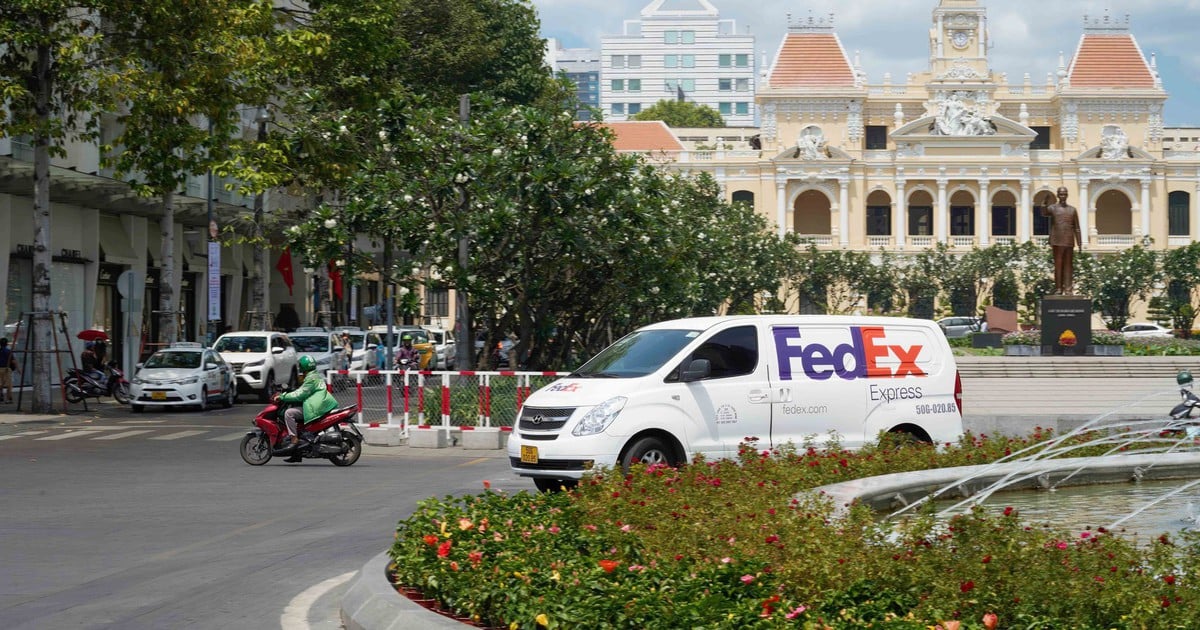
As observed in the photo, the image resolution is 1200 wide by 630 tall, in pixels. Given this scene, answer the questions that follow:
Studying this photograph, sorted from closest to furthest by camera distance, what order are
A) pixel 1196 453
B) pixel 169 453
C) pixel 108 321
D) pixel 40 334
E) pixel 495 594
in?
pixel 495 594
pixel 1196 453
pixel 169 453
pixel 40 334
pixel 108 321

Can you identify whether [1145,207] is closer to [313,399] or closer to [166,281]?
[166,281]

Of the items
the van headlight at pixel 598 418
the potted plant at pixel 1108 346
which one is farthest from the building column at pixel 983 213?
the van headlight at pixel 598 418

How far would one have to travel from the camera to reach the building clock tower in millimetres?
103375

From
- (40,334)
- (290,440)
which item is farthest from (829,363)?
(40,334)

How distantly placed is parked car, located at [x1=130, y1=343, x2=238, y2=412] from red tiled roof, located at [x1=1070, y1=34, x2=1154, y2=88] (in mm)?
81931

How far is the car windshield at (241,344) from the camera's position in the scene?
127ft

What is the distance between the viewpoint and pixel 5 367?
34438 millimetres

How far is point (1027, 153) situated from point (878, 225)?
10.7 m

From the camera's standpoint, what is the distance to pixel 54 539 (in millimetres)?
12469


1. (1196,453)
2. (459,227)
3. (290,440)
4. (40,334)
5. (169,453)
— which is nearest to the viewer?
(1196,453)

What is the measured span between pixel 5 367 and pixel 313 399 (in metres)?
17.5

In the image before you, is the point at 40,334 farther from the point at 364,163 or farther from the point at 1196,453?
the point at 1196,453

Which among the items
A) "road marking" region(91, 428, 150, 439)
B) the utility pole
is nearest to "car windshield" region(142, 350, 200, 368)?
"road marking" region(91, 428, 150, 439)

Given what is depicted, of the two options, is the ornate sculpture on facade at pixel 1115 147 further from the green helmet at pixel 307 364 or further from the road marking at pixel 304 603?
the road marking at pixel 304 603
